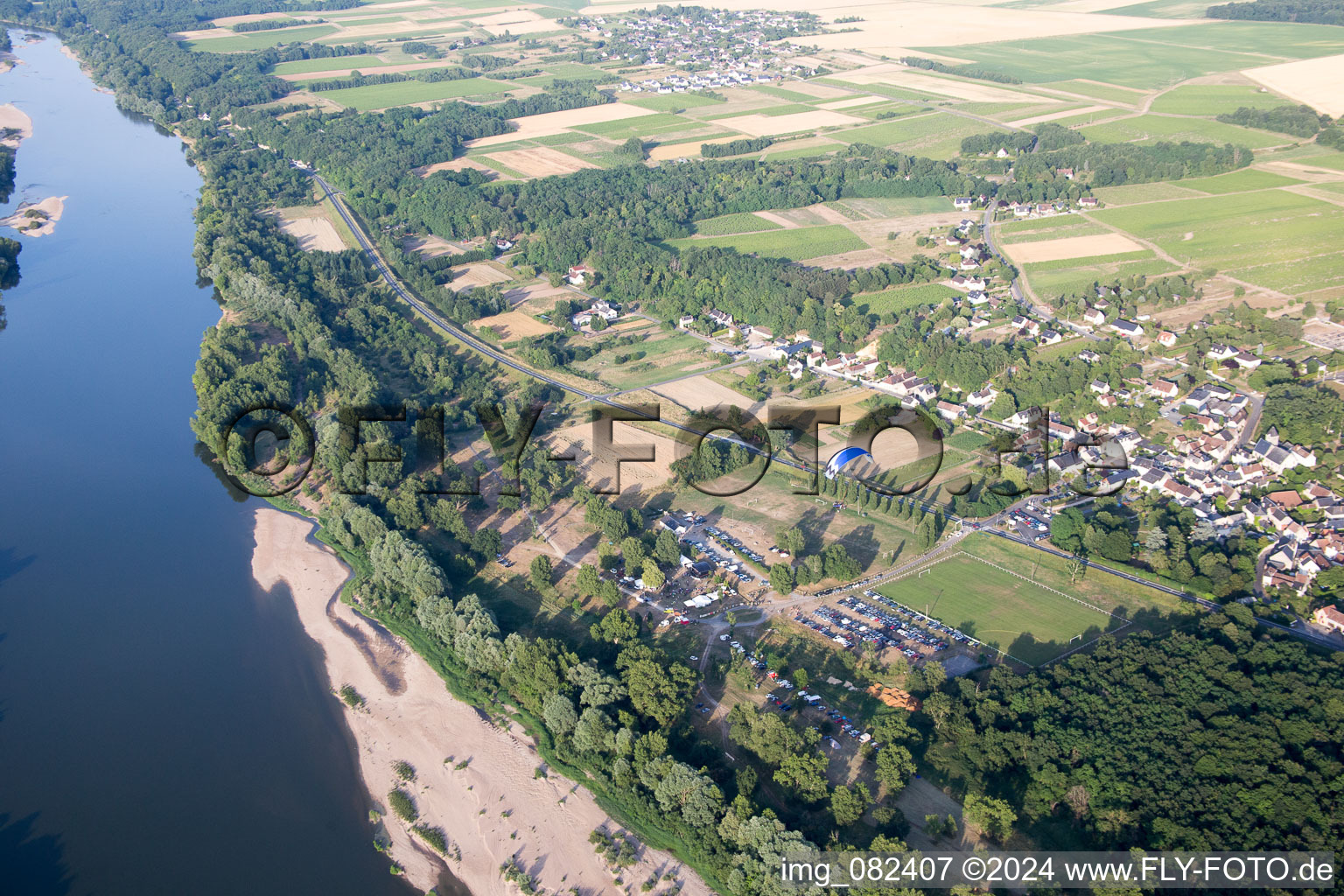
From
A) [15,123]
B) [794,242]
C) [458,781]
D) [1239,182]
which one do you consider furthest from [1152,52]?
[15,123]

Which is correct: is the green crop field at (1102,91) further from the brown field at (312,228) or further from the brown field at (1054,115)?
the brown field at (312,228)

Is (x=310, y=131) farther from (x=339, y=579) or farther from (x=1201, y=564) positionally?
(x=1201, y=564)

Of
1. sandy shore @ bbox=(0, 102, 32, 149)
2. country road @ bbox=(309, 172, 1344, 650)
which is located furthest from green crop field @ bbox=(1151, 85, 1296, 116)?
sandy shore @ bbox=(0, 102, 32, 149)

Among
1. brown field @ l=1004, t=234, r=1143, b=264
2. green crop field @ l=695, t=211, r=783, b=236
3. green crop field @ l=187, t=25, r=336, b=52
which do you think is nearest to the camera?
brown field @ l=1004, t=234, r=1143, b=264

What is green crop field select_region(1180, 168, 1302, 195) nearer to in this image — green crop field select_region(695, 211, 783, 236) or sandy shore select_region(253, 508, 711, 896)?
green crop field select_region(695, 211, 783, 236)

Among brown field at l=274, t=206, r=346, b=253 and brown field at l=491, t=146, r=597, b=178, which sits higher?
brown field at l=491, t=146, r=597, b=178

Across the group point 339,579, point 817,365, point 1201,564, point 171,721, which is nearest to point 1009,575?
point 1201,564
